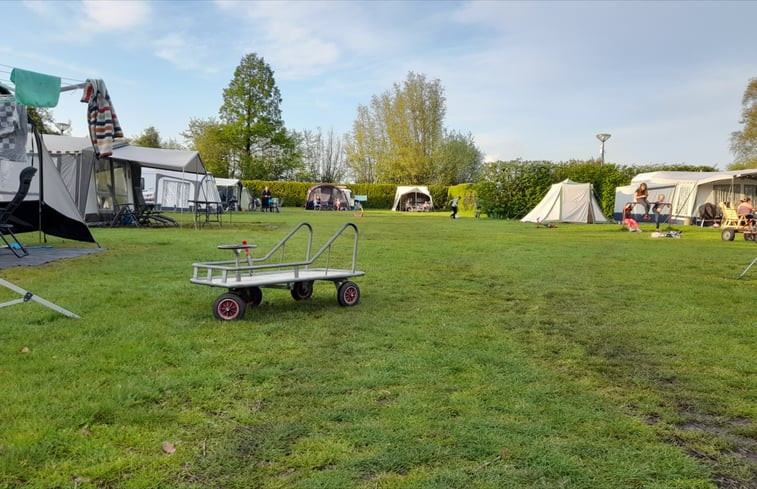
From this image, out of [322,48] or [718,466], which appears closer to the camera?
[718,466]

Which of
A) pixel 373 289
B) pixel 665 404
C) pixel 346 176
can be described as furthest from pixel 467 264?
pixel 346 176

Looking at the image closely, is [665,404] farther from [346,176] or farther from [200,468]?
[346,176]

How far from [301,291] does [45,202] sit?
607 centimetres

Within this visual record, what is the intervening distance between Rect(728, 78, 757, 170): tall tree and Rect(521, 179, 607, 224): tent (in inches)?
897

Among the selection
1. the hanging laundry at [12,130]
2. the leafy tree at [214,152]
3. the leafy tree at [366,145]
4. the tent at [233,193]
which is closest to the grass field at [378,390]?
the hanging laundry at [12,130]

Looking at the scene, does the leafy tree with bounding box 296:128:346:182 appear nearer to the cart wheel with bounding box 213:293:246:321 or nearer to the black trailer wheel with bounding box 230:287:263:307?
the black trailer wheel with bounding box 230:287:263:307

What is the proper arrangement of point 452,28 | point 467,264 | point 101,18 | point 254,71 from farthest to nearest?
1. point 254,71
2. point 452,28
3. point 101,18
4. point 467,264

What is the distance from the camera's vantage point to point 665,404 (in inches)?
113

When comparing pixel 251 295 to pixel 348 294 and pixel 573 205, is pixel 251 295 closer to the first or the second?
pixel 348 294

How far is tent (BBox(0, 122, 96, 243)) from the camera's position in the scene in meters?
9.11

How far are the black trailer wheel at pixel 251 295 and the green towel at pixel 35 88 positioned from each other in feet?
15.1

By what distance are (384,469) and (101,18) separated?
12.3 metres

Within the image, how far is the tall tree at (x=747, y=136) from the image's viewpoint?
3862 cm

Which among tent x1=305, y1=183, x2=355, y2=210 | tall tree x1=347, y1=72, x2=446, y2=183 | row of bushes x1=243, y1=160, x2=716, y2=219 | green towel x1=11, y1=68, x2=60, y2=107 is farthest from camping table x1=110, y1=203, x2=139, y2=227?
tall tree x1=347, y1=72, x2=446, y2=183
